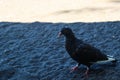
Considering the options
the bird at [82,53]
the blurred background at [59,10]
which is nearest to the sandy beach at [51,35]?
the blurred background at [59,10]

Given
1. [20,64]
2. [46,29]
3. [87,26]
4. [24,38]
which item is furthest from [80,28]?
[20,64]

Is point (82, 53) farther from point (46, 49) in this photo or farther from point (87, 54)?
point (46, 49)

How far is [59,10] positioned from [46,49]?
226 centimetres

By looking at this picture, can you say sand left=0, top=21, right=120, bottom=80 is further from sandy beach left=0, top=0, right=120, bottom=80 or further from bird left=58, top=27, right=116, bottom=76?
bird left=58, top=27, right=116, bottom=76

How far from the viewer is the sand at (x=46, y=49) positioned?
424 centimetres

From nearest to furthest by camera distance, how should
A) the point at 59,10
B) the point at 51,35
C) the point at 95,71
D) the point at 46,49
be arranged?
the point at 95,71 → the point at 46,49 → the point at 51,35 → the point at 59,10

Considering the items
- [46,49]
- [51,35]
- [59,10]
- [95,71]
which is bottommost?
[95,71]

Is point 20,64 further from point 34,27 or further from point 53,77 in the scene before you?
point 34,27

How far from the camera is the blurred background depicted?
21.5 feet

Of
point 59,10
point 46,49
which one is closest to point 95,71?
point 46,49

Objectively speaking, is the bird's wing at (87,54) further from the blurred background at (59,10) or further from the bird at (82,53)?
the blurred background at (59,10)

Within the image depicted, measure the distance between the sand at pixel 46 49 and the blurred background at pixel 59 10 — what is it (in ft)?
1.74

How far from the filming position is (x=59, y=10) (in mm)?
7098

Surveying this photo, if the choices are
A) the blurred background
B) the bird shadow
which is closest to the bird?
the bird shadow
